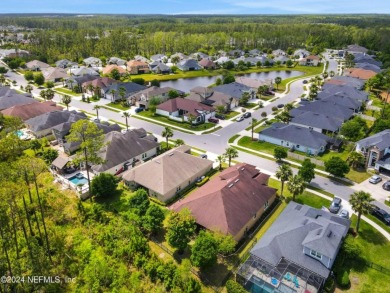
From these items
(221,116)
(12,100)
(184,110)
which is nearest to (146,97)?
(184,110)

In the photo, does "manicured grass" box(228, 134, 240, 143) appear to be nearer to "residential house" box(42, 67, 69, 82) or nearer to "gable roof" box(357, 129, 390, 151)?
"gable roof" box(357, 129, 390, 151)

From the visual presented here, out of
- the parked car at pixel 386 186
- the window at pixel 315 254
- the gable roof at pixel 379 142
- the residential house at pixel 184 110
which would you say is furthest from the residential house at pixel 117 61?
the window at pixel 315 254

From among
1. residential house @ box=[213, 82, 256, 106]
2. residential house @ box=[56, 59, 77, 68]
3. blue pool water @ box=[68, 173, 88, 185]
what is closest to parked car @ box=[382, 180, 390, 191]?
blue pool water @ box=[68, 173, 88, 185]

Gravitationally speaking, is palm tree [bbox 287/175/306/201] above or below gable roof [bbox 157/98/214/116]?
above

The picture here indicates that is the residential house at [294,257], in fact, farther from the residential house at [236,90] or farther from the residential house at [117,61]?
the residential house at [117,61]

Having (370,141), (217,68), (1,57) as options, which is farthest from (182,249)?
(1,57)
